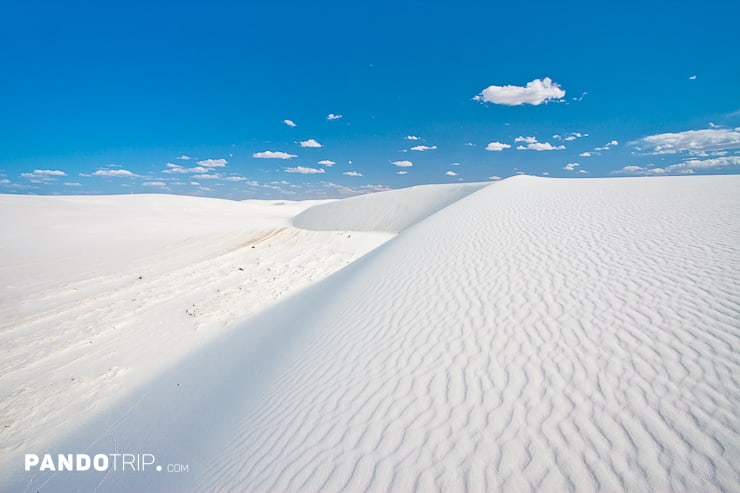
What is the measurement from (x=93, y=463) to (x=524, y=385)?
530 cm

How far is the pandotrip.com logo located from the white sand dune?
3.5 inches

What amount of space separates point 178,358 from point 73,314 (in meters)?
3.95

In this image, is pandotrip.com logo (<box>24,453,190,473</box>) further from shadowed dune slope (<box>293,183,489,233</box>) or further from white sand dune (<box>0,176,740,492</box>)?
shadowed dune slope (<box>293,183,489,233</box>)

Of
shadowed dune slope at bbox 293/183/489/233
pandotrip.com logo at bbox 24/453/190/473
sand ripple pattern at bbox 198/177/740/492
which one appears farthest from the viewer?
shadowed dune slope at bbox 293/183/489/233

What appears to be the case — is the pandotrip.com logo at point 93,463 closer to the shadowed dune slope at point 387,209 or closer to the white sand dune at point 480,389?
the white sand dune at point 480,389

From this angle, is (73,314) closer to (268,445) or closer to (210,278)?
(210,278)

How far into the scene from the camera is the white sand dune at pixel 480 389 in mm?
2453

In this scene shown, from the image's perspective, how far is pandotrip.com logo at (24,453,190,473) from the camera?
3.91m

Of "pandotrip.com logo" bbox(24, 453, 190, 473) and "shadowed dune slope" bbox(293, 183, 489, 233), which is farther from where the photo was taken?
"shadowed dune slope" bbox(293, 183, 489, 233)

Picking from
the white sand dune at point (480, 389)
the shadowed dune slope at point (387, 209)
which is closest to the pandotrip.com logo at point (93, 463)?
the white sand dune at point (480, 389)

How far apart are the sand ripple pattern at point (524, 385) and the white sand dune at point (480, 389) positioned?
0.05ft

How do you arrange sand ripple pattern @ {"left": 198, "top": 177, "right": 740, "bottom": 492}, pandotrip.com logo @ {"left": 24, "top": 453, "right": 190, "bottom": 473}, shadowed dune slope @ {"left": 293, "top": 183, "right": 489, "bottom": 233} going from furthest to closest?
shadowed dune slope @ {"left": 293, "top": 183, "right": 489, "bottom": 233}, pandotrip.com logo @ {"left": 24, "top": 453, "right": 190, "bottom": 473}, sand ripple pattern @ {"left": 198, "top": 177, "right": 740, "bottom": 492}

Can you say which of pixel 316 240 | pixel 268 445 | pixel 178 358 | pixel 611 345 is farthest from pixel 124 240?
pixel 611 345

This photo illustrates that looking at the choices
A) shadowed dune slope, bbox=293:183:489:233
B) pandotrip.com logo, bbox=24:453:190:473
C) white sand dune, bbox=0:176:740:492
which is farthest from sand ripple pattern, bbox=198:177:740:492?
shadowed dune slope, bbox=293:183:489:233
